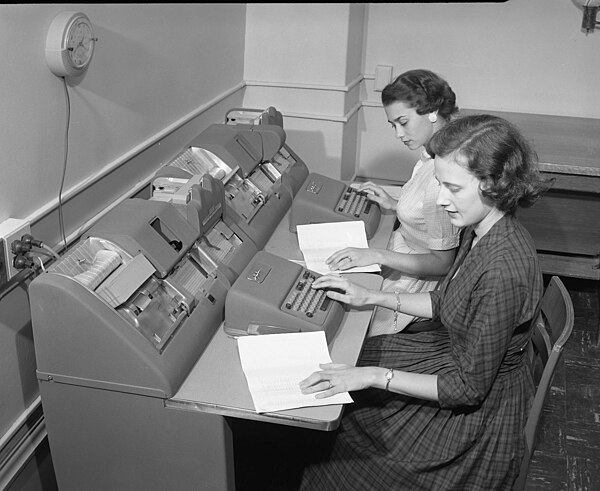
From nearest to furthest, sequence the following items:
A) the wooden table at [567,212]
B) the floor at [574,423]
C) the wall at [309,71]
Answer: the floor at [574,423] < the wooden table at [567,212] < the wall at [309,71]

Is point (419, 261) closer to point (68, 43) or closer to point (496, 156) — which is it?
point (496, 156)

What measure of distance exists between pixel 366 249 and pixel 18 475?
4.06 ft

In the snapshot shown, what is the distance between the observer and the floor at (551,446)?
2449 millimetres

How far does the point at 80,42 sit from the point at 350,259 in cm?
103

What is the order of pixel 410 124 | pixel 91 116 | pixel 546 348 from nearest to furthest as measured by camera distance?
pixel 546 348 < pixel 91 116 < pixel 410 124

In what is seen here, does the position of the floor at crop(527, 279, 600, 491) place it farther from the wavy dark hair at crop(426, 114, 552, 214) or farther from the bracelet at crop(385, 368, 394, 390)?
the wavy dark hair at crop(426, 114, 552, 214)

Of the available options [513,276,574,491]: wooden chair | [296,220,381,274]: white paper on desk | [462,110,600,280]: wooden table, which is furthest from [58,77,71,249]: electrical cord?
[462,110,600,280]: wooden table

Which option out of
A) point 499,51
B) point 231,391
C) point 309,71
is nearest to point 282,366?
point 231,391

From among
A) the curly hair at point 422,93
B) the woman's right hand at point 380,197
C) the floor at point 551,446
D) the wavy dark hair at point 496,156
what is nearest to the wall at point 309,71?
the woman's right hand at point 380,197

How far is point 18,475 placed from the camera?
82.6 inches

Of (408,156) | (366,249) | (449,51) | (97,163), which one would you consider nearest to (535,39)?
(449,51)

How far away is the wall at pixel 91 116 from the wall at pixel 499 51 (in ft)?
4.04

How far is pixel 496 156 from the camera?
1728 millimetres

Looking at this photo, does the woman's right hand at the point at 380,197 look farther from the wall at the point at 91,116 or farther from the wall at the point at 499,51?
the wall at the point at 499,51
